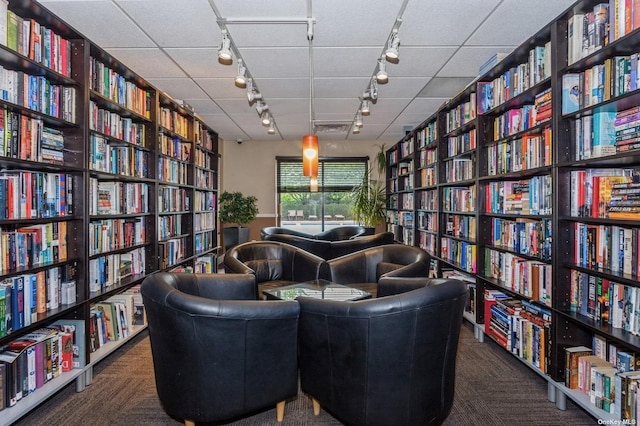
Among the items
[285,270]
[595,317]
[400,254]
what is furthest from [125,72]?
[595,317]

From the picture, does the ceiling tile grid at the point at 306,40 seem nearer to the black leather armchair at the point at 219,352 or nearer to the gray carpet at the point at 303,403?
the black leather armchair at the point at 219,352

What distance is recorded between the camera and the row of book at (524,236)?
2814 mm

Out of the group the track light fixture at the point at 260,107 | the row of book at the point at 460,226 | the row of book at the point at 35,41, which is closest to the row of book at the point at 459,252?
the row of book at the point at 460,226

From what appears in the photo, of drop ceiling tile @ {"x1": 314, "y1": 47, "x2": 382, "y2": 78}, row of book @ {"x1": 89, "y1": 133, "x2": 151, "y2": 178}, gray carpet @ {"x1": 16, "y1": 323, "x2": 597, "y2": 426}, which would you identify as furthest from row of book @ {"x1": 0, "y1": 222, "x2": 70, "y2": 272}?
drop ceiling tile @ {"x1": 314, "y1": 47, "x2": 382, "y2": 78}

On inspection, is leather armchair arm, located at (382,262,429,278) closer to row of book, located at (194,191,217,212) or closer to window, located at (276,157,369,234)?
row of book, located at (194,191,217,212)

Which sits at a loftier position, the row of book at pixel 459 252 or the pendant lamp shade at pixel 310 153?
the pendant lamp shade at pixel 310 153

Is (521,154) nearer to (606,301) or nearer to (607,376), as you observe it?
(606,301)

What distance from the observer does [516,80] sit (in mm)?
3082

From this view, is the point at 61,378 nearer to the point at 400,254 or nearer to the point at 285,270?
the point at 285,270

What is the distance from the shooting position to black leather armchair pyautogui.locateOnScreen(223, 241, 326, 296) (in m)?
3.92

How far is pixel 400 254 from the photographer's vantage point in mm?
3904

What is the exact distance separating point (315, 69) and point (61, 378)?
342 cm

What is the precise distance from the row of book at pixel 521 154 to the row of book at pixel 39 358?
3497 millimetres

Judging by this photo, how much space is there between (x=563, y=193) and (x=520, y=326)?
3.67 feet
